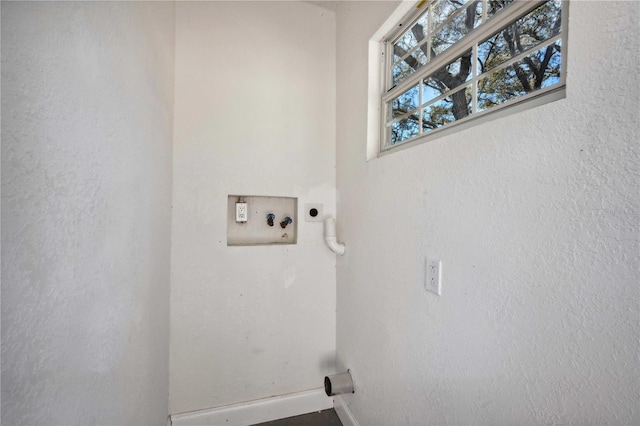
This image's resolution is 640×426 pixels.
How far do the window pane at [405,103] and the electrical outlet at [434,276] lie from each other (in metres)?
0.74

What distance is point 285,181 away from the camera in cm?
182

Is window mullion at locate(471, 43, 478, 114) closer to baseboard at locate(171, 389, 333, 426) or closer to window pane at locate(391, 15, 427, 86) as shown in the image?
window pane at locate(391, 15, 427, 86)

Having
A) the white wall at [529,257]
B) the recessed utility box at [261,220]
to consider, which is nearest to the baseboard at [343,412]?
the white wall at [529,257]

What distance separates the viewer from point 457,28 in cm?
105

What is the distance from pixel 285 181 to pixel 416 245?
1.00 meters

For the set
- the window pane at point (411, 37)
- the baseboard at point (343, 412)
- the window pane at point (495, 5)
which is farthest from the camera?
the baseboard at point (343, 412)

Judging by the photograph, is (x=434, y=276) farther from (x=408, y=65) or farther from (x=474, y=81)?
(x=408, y=65)

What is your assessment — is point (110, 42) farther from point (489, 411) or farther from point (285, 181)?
point (489, 411)

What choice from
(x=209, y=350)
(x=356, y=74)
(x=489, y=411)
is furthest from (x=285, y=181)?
(x=489, y=411)

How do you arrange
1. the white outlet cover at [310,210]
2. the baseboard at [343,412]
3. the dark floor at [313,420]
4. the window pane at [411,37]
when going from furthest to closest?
the white outlet cover at [310,210], the dark floor at [313,420], the baseboard at [343,412], the window pane at [411,37]

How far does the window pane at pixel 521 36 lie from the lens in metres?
0.74

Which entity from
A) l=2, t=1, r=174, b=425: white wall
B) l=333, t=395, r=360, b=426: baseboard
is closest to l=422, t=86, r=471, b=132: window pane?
l=2, t=1, r=174, b=425: white wall

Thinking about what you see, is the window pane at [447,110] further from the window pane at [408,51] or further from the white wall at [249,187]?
the white wall at [249,187]

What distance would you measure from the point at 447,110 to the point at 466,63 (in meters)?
0.17
